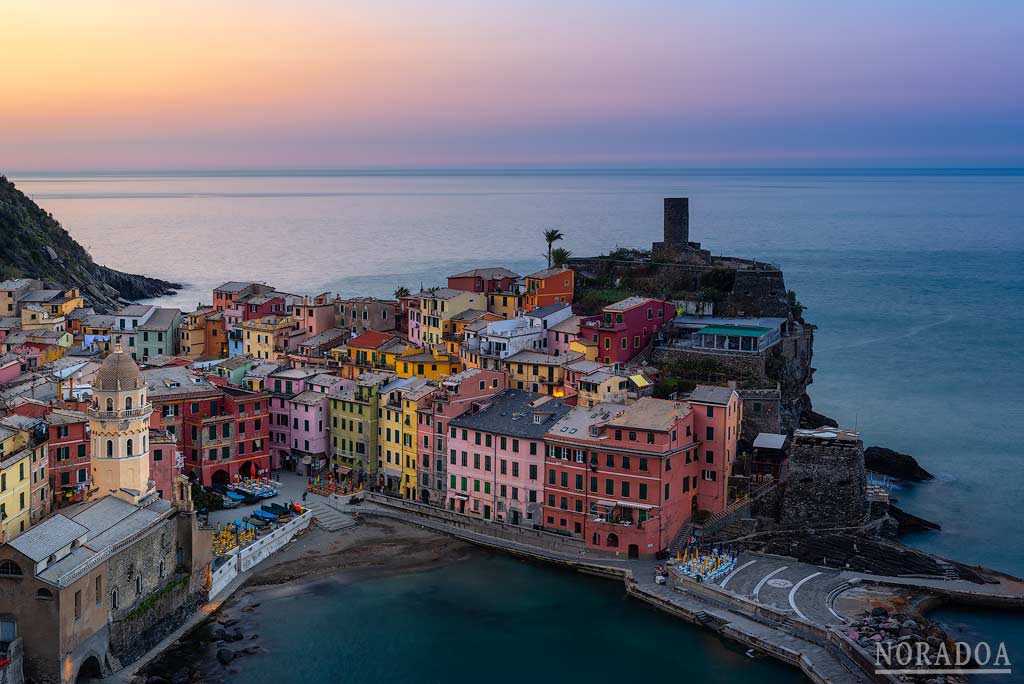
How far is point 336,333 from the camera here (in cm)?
7712

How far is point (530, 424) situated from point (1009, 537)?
24723mm

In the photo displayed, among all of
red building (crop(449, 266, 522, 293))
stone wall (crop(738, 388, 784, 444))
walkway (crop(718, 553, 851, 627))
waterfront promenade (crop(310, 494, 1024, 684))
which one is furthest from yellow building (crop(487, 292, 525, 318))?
walkway (crop(718, 553, 851, 627))

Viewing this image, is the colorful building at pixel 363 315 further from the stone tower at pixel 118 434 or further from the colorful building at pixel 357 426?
the stone tower at pixel 118 434

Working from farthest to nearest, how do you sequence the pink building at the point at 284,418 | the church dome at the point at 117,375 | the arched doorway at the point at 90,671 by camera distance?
the pink building at the point at 284,418 < the church dome at the point at 117,375 < the arched doorway at the point at 90,671

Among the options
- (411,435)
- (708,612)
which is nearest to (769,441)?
(708,612)

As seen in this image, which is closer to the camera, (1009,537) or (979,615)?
(979,615)

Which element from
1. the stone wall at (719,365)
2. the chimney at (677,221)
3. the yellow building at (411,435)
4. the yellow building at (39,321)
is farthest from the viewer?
the chimney at (677,221)

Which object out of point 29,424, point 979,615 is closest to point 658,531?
point 979,615

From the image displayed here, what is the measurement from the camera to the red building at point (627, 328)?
6650cm

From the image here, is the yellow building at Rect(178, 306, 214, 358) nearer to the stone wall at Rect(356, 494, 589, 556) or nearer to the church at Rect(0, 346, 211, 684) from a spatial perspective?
the stone wall at Rect(356, 494, 589, 556)

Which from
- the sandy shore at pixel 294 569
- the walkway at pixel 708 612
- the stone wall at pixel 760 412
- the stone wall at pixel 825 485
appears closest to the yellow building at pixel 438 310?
the walkway at pixel 708 612

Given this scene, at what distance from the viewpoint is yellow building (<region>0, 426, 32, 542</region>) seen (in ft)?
145

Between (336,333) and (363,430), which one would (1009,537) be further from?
(336,333)

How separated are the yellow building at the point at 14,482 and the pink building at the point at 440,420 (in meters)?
19.4
